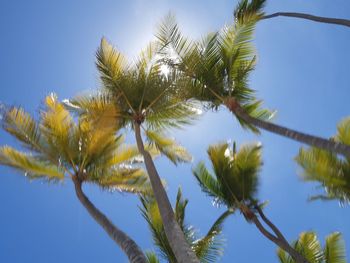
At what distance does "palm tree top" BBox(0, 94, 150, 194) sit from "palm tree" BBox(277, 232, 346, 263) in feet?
17.7

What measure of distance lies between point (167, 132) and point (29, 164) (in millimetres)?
3826

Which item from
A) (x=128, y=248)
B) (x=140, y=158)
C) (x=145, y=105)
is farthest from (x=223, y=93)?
(x=128, y=248)

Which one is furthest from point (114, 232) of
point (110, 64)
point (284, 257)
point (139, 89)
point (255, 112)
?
point (284, 257)

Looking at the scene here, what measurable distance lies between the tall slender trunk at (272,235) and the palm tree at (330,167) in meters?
1.72

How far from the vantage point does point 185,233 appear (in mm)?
11602

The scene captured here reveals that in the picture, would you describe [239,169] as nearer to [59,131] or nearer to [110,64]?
[110,64]

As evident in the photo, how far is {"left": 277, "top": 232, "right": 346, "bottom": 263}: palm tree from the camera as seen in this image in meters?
12.1

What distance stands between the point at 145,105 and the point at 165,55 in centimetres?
147

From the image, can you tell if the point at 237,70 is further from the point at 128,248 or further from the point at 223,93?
the point at 128,248

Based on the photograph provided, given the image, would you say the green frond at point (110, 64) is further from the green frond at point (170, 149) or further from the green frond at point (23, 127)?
the green frond at point (23, 127)

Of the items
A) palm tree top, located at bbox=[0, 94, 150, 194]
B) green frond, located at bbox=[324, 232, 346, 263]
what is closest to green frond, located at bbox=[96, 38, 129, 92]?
palm tree top, located at bbox=[0, 94, 150, 194]

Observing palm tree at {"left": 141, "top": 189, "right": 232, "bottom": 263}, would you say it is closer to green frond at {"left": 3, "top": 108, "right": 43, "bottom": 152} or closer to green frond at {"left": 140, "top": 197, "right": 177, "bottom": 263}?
green frond at {"left": 140, "top": 197, "right": 177, "bottom": 263}

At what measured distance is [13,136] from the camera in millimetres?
11031

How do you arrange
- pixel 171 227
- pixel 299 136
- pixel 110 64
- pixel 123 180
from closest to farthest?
pixel 171 227, pixel 299 136, pixel 110 64, pixel 123 180
